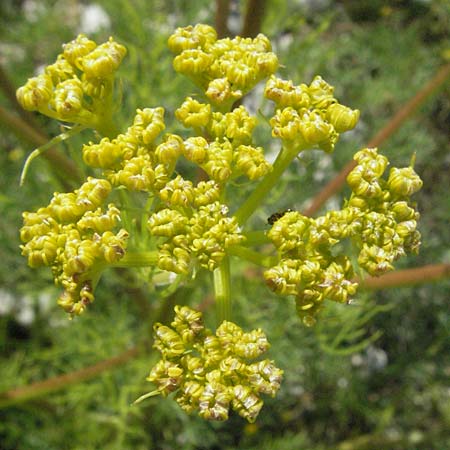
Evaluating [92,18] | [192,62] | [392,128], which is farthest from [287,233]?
[92,18]

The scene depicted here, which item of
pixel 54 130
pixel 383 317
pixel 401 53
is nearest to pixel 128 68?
pixel 54 130

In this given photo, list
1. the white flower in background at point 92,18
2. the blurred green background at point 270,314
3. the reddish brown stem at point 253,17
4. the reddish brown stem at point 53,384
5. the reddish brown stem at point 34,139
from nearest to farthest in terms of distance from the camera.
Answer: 1. the reddish brown stem at point 34,139
2. the reddish brown stem at point 253,17
3. the reddish brown stem at point 53,384
4. the blurred green background at point 270,314
5. the white flower in background at point 92,18

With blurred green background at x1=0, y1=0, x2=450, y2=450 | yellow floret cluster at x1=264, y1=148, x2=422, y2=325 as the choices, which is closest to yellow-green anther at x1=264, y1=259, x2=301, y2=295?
yellow floret cluster at x1=264, y1=148, x2=422, y2=325

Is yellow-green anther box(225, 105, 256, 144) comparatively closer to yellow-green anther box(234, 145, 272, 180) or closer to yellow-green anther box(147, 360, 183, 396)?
yellow-green anther box(234, 145, 272, 180)

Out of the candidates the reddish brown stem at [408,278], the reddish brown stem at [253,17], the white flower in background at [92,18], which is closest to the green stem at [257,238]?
the reddish brown stem at [408,278]

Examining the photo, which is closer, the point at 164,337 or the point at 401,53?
the point at 164,337

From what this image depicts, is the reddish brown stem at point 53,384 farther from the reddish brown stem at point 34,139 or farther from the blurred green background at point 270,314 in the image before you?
the reddish brown stem at point 34,139

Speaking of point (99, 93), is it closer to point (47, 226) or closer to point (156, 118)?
point (156, 118)
